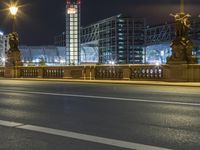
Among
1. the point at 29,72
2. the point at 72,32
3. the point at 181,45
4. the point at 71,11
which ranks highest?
the point at 71,11

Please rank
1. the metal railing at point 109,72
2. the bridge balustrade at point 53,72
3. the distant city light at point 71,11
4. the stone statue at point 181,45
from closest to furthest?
the stone statue at point 181,45 < the metal railing at point 109,72 < the bridge balustrade at point 53,72 < the distant city light at point 71,11

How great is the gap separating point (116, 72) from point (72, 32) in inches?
5132

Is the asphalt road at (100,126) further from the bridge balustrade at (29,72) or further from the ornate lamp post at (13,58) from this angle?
the ornate lamp post at (13,58)

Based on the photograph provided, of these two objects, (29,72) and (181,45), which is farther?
(29,72)

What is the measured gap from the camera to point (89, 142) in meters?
7.68

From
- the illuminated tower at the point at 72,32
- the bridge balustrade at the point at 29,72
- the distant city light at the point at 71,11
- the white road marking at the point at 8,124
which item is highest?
the distant city light at the point at 71,11

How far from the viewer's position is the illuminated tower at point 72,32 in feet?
523

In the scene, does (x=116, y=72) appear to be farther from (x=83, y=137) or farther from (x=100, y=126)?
(x=83, y=137)

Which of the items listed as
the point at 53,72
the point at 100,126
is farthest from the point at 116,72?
the point at 100,126

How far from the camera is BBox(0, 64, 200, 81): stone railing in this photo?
2794 centimetres

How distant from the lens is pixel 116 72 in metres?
32.6

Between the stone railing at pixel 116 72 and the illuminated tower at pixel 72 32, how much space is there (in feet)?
379

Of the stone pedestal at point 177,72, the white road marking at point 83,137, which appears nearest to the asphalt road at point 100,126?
the white road marking at point 83,137

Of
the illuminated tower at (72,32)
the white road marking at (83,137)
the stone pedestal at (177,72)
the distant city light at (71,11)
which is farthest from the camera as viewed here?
the distant city light at (71,11)
